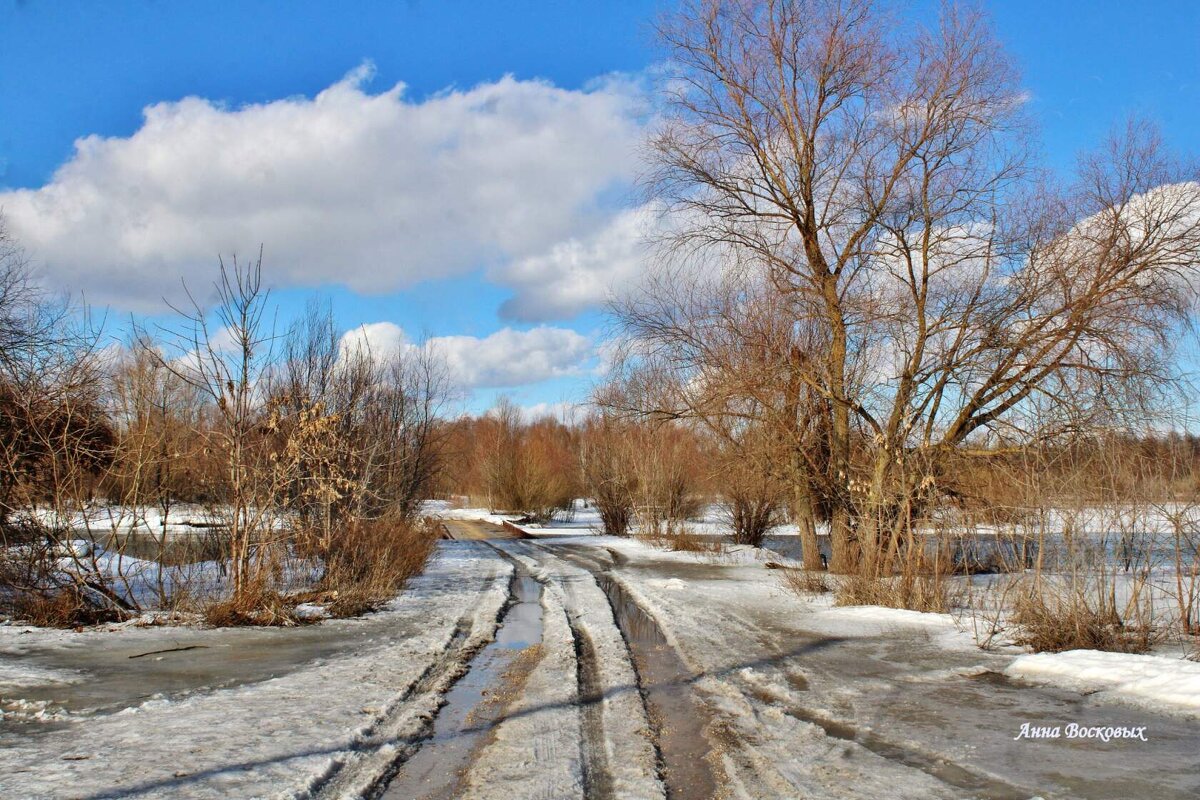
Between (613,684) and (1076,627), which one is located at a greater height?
(1076,627)

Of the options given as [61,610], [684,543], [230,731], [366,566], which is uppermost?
[366,566]

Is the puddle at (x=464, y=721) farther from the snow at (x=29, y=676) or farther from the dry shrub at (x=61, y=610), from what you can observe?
the dry shrub at (x=61, y=610)

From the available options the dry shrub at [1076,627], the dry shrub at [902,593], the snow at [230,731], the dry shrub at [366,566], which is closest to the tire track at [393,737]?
the snow at [230,731]

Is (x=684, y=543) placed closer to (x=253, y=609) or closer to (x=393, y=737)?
(x=253, y=609)

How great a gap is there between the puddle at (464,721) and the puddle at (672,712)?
123cm

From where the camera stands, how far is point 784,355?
16562 mm

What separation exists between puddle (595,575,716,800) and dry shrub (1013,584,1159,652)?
3872 millimetres

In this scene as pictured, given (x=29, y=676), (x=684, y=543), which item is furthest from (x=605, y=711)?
(x=684, y=543)

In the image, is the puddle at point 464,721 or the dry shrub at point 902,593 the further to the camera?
the dry shrub at point 902,593

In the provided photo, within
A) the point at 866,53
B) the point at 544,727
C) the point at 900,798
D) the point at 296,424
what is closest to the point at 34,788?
the point at 544,727

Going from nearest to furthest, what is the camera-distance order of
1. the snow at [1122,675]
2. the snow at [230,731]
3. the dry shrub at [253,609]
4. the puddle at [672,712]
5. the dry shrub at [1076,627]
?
the snow at [230,731] → the puddle at [672,712] → the snow at [1122,675] → the dry shrub at [1076,627] → the dry shrub at [253,609]

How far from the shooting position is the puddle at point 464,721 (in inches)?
200

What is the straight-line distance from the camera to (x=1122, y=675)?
7.38 metres

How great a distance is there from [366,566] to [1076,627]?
978cm
